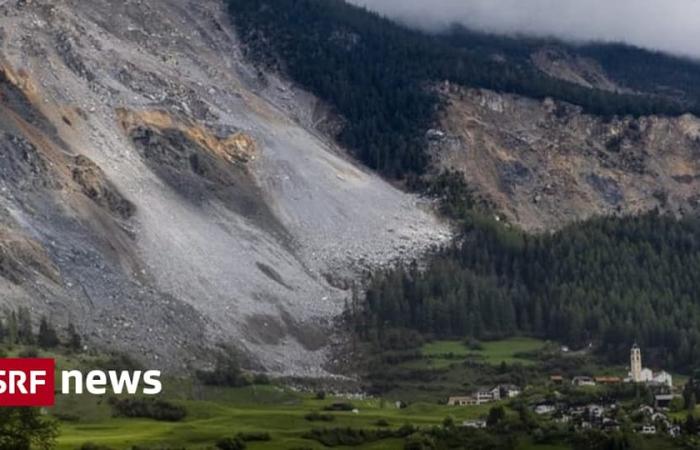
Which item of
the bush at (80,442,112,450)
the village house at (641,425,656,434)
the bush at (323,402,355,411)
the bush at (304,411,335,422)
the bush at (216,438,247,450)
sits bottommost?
the bush at (323,402,355,411)

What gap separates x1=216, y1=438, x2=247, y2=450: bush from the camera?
154 meters

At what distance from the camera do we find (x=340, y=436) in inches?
6575

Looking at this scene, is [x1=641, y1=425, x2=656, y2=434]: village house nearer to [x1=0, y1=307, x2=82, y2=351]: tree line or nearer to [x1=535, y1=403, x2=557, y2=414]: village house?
[x1=535, y1=403, x2=557, y2=414]: village house

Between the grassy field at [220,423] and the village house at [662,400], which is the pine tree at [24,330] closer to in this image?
the grassy field at [220,423]

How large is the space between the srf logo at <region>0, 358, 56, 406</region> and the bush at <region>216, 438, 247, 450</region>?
3599 cm

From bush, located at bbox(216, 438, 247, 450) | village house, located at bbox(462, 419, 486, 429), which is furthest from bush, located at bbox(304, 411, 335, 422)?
bush, located at bbox(216, 438, 247, 450)

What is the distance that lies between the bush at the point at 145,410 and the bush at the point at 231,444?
69.0 ft

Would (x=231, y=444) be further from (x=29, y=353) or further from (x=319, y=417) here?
(x=29, y=353)

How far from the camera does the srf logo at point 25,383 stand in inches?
4429

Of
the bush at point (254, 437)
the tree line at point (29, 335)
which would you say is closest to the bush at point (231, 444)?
the bush at point (254, 437)

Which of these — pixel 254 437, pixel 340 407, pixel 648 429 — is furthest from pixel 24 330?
pixel 648 429

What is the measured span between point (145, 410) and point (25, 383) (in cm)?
6206

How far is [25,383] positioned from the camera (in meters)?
116

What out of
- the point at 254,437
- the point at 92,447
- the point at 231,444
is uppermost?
the point at 92,447
